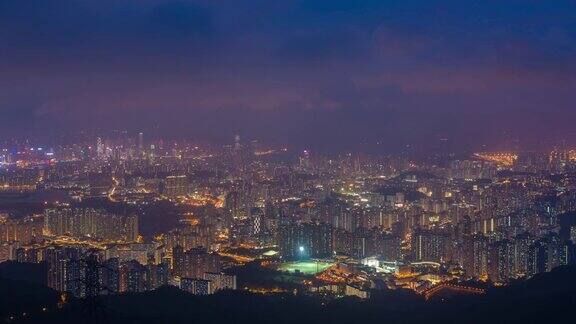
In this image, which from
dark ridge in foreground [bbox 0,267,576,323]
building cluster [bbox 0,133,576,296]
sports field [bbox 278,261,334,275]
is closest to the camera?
dark ridge in foreground [bbox 0,267,576,323]

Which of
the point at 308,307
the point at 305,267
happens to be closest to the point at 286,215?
the point at 305,267

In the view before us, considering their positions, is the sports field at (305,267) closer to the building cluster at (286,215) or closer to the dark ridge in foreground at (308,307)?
the building cluster at (286,215)

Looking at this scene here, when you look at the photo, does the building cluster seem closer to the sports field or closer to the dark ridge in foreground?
the sports field

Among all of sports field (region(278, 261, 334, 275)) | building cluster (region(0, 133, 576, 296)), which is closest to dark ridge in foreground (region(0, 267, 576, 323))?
building cluster (region(0, 133, 576, 296))

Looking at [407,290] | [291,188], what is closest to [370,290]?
[407,290]

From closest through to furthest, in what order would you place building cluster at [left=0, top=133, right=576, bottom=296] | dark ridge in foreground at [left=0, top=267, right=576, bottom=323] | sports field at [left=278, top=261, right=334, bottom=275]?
dark ridge in foreground at [left=0, top=267, right=576, bottom=323]
building cluster at [left=0, top=133, right=576, bottom=296]
sports field at [left=278, top=261, right=334, bottom=275]

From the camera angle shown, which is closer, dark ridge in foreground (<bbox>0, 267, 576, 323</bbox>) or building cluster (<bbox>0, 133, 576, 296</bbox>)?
dark ridge in foreground (<bbox>0, 267, 576, 323</bbox>)

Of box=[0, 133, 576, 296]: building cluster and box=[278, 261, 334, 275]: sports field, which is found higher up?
box=[0, 133, 576, 296]: building cluster

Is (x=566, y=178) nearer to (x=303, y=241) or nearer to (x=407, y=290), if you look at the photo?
(x=303, y=241)
